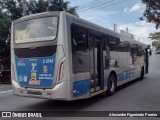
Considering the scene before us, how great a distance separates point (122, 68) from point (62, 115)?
19.6ft

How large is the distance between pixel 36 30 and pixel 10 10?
15.7m

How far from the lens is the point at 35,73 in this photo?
319 inches

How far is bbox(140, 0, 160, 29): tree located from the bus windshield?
534 cm

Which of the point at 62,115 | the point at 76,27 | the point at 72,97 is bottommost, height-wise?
the point at 62,115

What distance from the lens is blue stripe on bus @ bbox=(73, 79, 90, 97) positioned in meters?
7.85

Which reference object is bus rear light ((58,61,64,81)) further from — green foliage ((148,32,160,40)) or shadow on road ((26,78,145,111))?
green foliage ((148,32,160,40))

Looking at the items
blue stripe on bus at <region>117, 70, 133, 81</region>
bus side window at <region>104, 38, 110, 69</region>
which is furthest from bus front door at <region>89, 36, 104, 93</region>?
blue stripe on bus at <region>117, 70, 133, 81</region>

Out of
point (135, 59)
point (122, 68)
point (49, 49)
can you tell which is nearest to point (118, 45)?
point (122, 68)

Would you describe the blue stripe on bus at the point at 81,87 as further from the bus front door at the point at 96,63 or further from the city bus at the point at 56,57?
the bus front door at the point at 96,63

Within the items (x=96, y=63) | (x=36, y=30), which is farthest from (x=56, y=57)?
(x=96, y=63)

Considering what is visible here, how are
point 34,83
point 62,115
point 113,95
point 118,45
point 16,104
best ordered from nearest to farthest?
point 62,115
point 34,83
point 16,104
point 113,95
point 118,45

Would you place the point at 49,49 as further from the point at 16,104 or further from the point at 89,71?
the point at 16,104

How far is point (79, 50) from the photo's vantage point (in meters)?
8.23

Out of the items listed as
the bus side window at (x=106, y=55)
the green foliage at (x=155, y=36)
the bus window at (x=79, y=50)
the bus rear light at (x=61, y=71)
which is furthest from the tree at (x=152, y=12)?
the green foliage at (x=155, y=36)
